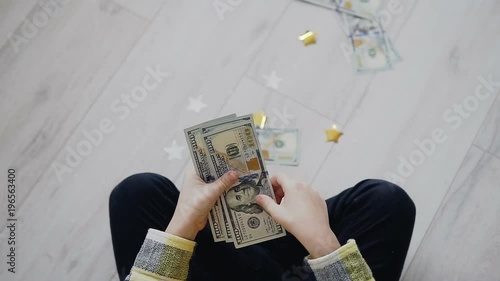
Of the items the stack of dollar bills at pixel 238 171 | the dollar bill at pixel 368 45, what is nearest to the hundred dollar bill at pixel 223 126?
the stack of dollar bills at pixel 238 171

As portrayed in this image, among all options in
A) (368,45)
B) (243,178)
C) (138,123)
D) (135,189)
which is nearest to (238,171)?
(243,178)

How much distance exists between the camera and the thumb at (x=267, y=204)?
36.4 inches

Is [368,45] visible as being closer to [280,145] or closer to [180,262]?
[280,145]

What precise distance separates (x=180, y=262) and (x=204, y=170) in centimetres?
20

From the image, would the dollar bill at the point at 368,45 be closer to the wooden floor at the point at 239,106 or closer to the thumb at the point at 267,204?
the wooden floor at the point at 239,106

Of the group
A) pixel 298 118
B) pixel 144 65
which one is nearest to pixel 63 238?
pixel 144 65

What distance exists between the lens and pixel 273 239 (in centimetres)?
104

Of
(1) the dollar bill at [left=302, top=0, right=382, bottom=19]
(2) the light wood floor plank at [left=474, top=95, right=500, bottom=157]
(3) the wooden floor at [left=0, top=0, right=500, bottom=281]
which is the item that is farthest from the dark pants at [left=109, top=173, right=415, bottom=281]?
(1) the dollar bill at [left=302, top=0, right=382, bottom=19]

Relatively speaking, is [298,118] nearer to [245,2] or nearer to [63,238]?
[245,2]

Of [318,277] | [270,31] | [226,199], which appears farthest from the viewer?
[270,31]

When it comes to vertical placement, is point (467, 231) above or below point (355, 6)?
below

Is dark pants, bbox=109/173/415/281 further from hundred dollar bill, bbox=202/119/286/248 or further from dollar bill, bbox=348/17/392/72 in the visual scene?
dollar bill, bbox=348/17/392/72

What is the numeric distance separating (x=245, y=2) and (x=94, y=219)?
784mm

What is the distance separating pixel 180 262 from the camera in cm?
89
